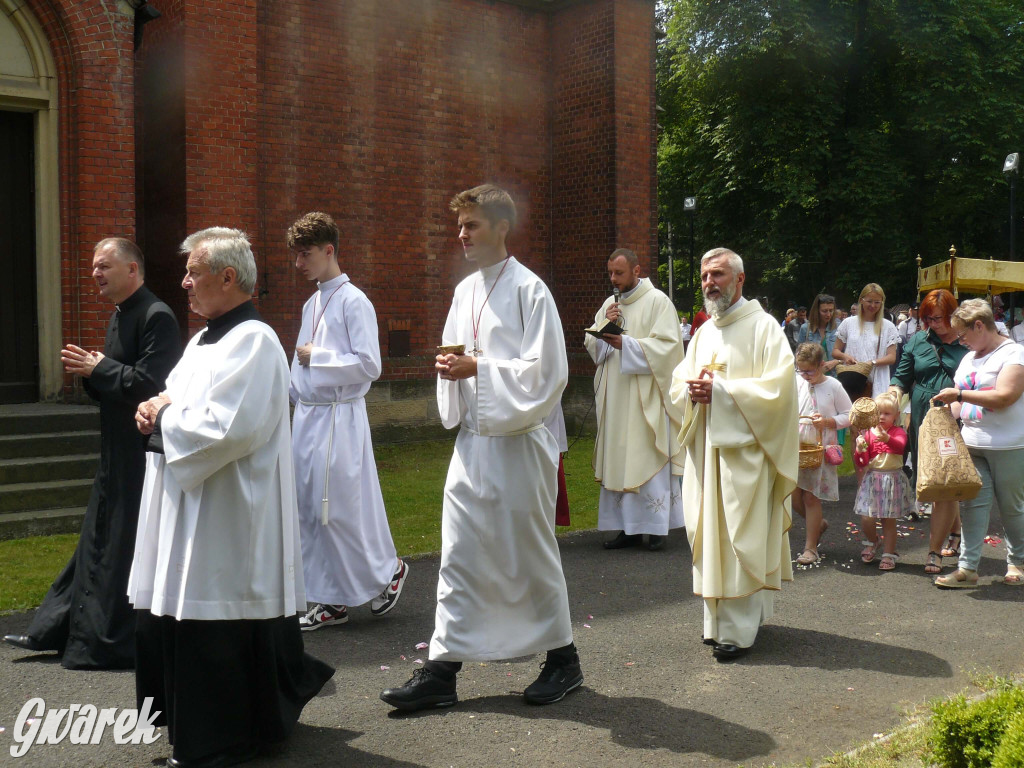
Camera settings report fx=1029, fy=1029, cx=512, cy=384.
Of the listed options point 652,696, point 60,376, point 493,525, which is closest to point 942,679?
point 652,696

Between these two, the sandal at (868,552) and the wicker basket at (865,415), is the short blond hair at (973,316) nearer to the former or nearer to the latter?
the wicker basket at (865,415)

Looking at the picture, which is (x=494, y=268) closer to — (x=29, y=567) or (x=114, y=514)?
(x=114, y=514)

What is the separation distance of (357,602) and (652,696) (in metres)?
1.98

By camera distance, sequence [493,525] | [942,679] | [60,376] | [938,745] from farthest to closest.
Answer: [60,376], [942,679], [493,525], [938,745]

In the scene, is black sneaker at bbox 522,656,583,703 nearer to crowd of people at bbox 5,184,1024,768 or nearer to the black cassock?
crowd of people at bbox 5,184,1024,768

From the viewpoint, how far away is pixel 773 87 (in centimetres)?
2762

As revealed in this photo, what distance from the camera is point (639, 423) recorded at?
873cm

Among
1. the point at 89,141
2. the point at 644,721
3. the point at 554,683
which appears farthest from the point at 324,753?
the point at 89,141

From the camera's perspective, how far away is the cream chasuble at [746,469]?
5.70 metres

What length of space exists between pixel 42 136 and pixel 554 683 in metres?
8.85

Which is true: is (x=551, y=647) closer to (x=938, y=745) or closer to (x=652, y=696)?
(x=652, y=696)

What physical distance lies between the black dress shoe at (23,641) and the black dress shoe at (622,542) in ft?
15.1

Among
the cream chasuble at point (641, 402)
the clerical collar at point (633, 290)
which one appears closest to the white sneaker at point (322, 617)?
the cream chasuble at point (641, 402)

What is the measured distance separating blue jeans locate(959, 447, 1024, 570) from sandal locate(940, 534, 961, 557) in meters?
0.89
